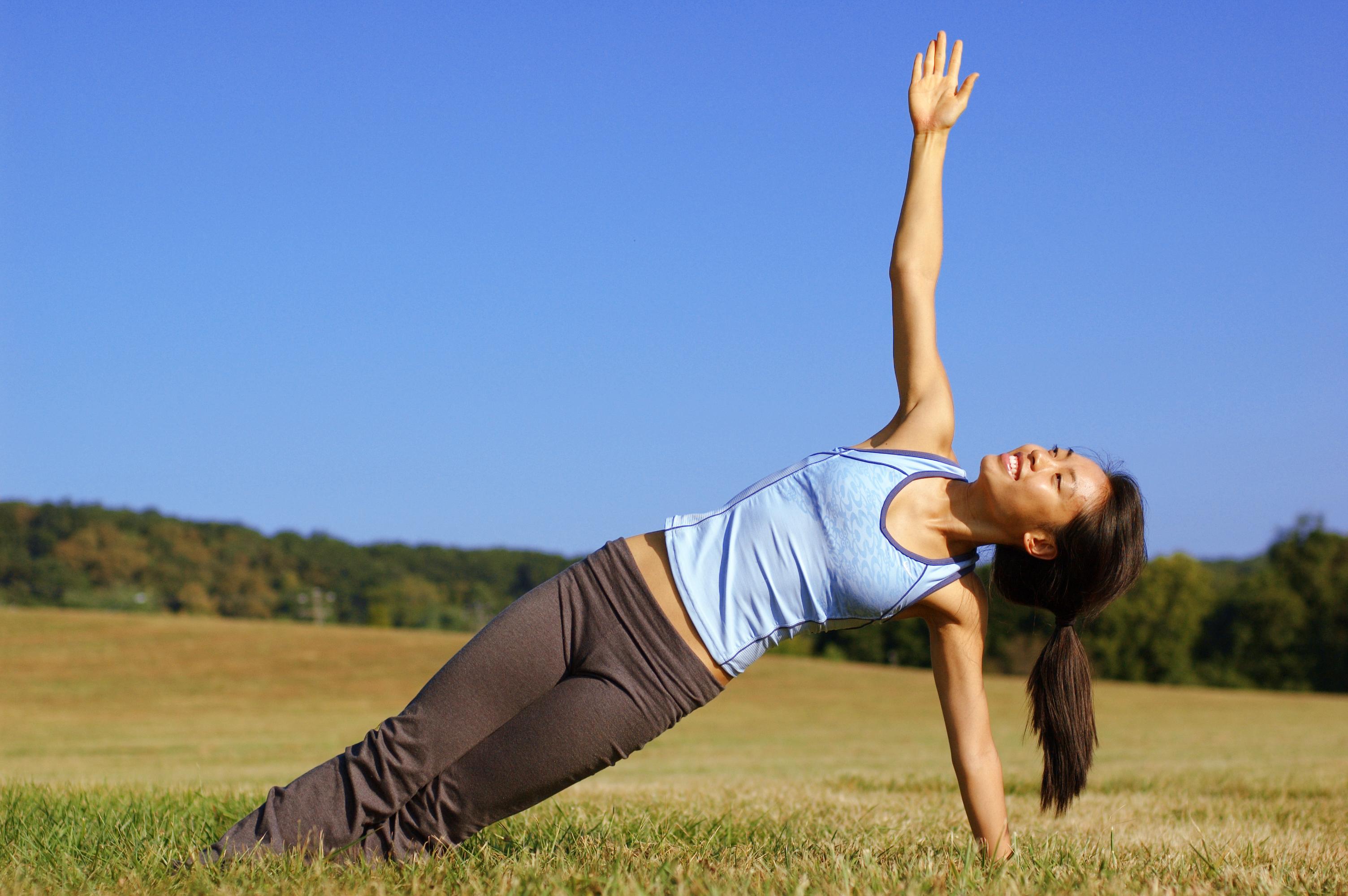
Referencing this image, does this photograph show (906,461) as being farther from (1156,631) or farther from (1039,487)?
(1156,631)

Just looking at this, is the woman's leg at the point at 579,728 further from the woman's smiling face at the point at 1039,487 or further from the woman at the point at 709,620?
the woman's smiling face at the point at 1039,487

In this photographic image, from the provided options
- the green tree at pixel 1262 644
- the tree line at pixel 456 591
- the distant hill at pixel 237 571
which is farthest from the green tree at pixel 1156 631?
the distant hill at pixel 237 571

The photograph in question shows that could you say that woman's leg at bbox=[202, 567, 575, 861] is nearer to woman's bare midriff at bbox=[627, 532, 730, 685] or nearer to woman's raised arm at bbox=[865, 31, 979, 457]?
woman's bare midriff at bbox=[627, 532, 730, 685]

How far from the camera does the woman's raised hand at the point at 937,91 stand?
3799 millimetres

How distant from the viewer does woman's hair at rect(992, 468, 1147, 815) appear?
327cm

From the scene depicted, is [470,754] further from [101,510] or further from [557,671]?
[101,510]

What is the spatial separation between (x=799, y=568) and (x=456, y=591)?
64188 mm

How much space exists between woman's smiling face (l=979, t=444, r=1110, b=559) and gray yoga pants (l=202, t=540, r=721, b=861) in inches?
41.4

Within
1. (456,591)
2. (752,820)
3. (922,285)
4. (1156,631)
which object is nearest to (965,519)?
(922,285)

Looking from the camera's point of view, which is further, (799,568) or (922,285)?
(922,285)

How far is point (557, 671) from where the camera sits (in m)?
3.09

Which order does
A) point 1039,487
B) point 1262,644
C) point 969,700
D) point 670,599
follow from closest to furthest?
point 670,599 < point 1039,487 < point 969,700 < point 1262,644

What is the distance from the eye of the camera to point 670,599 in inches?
121

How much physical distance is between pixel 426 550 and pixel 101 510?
22122mm
